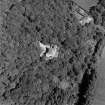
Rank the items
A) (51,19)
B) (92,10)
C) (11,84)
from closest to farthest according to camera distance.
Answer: (11,84) → (51,19) → (92,10)

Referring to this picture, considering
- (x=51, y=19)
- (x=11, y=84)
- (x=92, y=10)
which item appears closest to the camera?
(x=11, y=84)

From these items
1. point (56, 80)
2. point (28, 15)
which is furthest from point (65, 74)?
point (28, 15)

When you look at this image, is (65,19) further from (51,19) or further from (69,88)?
(69,88)

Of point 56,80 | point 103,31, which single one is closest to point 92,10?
point 103,31

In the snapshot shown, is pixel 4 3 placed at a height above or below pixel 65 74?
above

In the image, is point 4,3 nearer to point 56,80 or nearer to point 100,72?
point 56,80

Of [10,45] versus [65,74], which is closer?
[10,45]

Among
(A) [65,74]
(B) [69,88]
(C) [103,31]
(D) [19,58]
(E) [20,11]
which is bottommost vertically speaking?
(B) [69,88]
